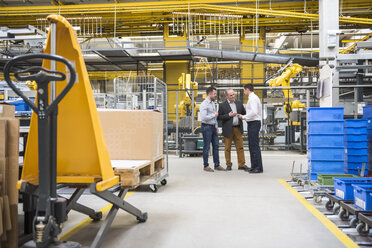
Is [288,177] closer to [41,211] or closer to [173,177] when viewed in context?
[173,177]

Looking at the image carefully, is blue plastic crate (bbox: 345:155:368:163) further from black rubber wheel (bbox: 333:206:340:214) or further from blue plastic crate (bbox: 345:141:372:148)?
black rubber wheel (bbox: 333:206:340:214)

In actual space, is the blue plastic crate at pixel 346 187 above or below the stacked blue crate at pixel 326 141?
below

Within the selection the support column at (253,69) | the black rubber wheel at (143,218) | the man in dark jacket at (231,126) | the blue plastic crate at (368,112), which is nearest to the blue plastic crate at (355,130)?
the blue plastic crate at (368,112)

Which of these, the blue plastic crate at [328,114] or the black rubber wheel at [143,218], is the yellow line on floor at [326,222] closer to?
the blue plastic crate at [328,114]

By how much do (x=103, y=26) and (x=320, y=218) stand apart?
45.8 ft

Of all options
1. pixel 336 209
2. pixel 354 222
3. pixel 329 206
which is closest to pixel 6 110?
pixel 354 222

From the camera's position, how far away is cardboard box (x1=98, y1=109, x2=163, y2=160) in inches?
129

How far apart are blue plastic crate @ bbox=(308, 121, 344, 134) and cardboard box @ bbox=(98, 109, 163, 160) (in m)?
2.63

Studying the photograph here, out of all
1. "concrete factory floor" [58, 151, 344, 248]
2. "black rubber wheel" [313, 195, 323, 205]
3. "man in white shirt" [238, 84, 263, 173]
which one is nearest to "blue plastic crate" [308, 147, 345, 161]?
"concrete factory floor" [58, 151, 344, 248]

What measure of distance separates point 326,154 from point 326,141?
0.20 metres

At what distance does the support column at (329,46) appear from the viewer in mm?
5785

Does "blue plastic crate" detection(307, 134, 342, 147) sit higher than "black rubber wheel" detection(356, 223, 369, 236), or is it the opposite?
"blue plastic crate" detection(307, 134, 342, 147)

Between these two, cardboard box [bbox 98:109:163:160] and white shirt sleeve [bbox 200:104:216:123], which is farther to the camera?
white shirt sleeve [bbox 200:104:216:123]

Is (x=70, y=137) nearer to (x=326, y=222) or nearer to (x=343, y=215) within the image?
(x=326, y=222)
